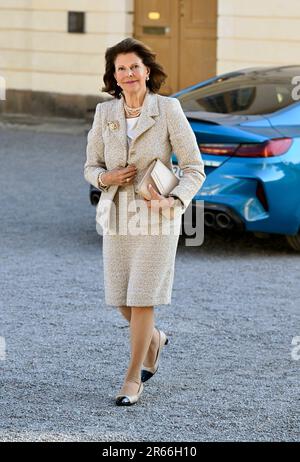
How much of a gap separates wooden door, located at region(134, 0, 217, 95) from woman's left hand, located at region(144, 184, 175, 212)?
44.1ft

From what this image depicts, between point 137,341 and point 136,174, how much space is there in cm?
80

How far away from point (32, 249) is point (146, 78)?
435 centimetres

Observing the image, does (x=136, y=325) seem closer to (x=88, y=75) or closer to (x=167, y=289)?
(x=167, y=289)

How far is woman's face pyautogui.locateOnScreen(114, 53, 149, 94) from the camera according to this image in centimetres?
665

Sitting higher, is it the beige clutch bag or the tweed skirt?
the beige clutch bag

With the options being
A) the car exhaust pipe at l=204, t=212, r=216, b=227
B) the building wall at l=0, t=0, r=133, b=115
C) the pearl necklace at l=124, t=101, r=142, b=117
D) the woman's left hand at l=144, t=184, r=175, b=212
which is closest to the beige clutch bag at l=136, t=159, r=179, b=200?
the woman's left hand at l=144, t=184, r=175, b=212

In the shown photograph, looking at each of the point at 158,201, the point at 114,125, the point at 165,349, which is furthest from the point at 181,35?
the point at 158,201

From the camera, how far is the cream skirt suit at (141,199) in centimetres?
667

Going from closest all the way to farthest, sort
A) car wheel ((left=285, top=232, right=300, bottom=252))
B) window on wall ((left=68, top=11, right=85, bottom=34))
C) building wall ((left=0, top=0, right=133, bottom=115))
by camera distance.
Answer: car wheel ((left=285, top=232, right=300, bottom=252)) → building wall ((left=0, top=0, right=133, bottom=115)) → window on wall ((left=68, top=11, right=85, bottom=34))

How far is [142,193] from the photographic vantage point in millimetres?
6504

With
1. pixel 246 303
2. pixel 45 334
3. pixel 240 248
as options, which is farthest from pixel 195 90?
pixel 45 334

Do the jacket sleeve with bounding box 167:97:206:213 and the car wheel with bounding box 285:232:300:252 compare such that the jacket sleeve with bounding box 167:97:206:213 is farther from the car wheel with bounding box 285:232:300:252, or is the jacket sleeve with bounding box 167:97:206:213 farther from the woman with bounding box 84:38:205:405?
the car wheel with bounding box 285:232:300:252

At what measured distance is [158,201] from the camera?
654cm

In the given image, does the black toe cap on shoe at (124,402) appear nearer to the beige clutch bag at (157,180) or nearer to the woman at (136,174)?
the woman at (136,174)
